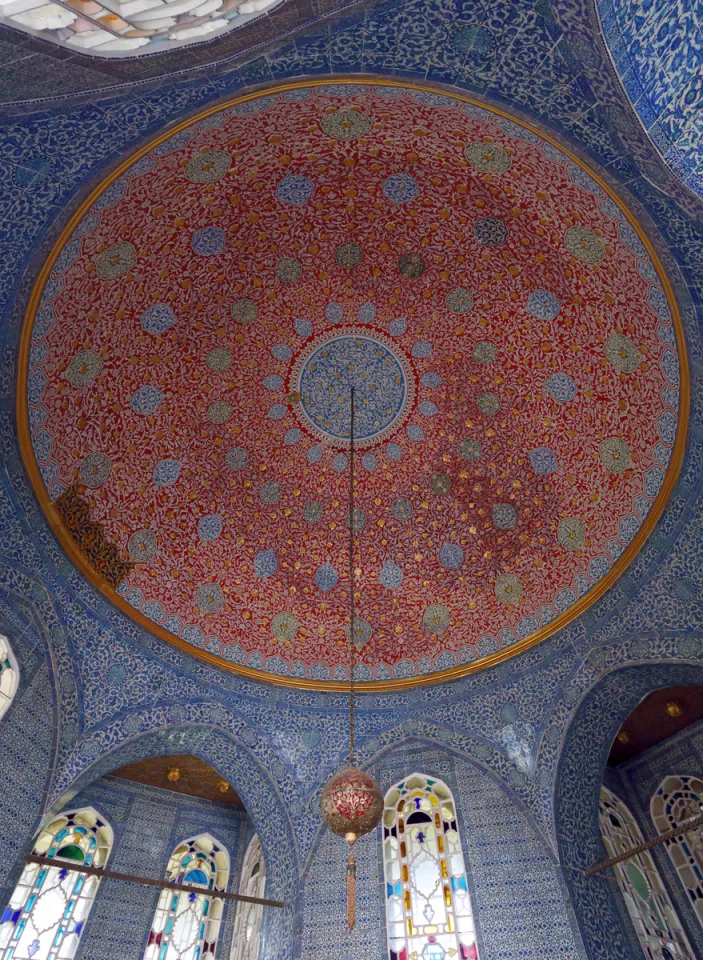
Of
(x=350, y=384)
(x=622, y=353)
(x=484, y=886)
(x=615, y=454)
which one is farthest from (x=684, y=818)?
(x=350, y=384)

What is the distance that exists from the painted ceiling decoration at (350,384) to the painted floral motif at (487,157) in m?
0.03

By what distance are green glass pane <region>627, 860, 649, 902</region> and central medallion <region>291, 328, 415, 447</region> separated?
5.39m

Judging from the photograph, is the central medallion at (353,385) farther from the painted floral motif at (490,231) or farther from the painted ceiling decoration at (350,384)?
the painted floral motif at (490,231)

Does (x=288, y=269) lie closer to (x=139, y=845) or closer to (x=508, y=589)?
(x=508, y=589)

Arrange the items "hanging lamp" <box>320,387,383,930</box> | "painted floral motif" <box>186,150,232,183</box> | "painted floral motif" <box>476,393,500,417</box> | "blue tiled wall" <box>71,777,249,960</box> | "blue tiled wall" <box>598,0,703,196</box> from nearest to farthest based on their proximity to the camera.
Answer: "blue tiled wall" <box>598,0,703,196</box> → "hanging lamp" <box>320,387,383,930</box> → "painted floral motif" <box>186,150,232,183</box> → "blue tiled wall" <box>71,777,249,960</box> → "painted floral motif" <box>476,393,500,417</box>

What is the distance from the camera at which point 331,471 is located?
8094 mm

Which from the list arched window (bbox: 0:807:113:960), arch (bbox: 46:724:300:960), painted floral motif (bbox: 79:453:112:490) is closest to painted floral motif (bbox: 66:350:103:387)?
painted floral motif (bbox: 79:453:112:490)

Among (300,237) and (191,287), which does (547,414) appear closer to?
(300,237)

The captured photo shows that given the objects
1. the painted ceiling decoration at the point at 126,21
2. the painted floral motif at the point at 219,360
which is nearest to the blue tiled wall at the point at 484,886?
the painted floral motif at the point at 219,360

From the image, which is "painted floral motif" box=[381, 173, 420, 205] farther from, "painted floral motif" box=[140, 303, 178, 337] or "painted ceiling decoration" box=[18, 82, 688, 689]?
"painted floral motif" box=[140, 303, 178, 337]

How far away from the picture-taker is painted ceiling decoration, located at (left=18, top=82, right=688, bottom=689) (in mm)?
5566

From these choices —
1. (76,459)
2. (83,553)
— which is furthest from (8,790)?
(76,459)

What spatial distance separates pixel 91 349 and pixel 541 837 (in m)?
6.45

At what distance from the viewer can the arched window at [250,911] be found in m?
6.76
